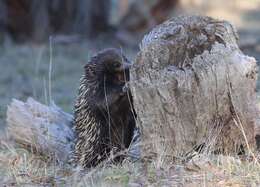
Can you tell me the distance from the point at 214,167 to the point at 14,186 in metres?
1.61

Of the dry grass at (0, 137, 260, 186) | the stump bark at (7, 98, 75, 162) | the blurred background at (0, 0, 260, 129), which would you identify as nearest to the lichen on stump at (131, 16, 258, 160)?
the dry grass at (0, 137, 260, 186)

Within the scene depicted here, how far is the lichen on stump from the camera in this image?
5.77 meters

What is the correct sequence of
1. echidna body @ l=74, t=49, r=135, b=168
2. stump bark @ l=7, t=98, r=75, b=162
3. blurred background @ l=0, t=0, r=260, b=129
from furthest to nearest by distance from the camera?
blurred background @ l=0, t=0, r=260, b=129 → stump bark @ l=7, t=98, r=75, b=162 → echidna body @ l=74, t=49, r=135, b=168

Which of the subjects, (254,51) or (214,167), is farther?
(254,51)

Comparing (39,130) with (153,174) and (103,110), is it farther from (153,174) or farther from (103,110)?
(153,174)

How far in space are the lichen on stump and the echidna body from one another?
474mm

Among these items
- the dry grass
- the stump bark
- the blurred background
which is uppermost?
the blurred background

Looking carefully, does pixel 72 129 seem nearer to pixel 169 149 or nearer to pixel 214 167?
pixel 169 149

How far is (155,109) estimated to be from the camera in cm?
589

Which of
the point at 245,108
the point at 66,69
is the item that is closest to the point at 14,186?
the point at 245,108

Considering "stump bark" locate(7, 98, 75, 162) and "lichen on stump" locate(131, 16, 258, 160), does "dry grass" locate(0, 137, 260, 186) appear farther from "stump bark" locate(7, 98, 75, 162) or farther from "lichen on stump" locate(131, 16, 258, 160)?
"stump bark" locate(7, 98, 75, 162)

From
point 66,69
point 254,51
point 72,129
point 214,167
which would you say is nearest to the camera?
point 214,167

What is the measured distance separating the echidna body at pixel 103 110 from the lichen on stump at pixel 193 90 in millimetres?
474

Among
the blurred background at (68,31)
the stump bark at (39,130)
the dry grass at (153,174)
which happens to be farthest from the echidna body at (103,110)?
the blurred background at (68,31)
